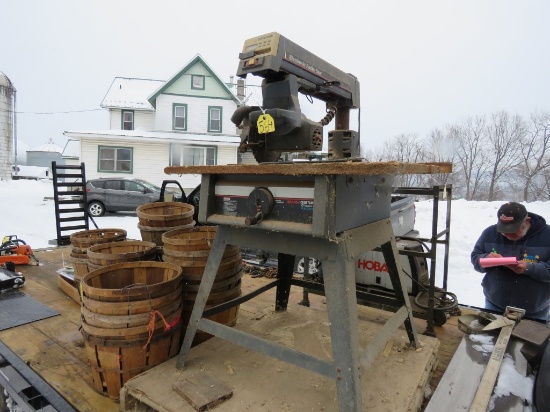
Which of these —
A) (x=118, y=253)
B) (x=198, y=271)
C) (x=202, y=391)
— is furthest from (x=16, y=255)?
(x=202, y=391)

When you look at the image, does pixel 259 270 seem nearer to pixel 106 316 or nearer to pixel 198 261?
pixel 198 261

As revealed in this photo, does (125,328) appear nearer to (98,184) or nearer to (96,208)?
(96,208)

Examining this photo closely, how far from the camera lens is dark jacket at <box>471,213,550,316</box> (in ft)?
9.33

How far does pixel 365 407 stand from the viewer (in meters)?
1.59

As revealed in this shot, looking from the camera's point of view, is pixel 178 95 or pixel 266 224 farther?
pixel 178 95

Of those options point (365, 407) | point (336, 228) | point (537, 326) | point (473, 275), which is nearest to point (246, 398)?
point (365, 407)

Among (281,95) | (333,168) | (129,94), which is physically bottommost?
(333,168)

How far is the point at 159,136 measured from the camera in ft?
48.4

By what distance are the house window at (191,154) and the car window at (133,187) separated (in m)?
3.73

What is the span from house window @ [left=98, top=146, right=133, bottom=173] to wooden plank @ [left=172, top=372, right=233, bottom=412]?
47.4ft

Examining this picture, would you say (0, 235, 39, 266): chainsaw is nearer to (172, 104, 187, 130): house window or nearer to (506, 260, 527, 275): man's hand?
(506, 260, 527, 275): man's hand

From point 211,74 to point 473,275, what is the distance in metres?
13.7

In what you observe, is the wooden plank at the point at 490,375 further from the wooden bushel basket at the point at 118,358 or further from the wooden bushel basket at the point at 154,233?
the wooden bushel basket at the point at 154,233

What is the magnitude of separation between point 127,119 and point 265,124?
1604 centimetres
